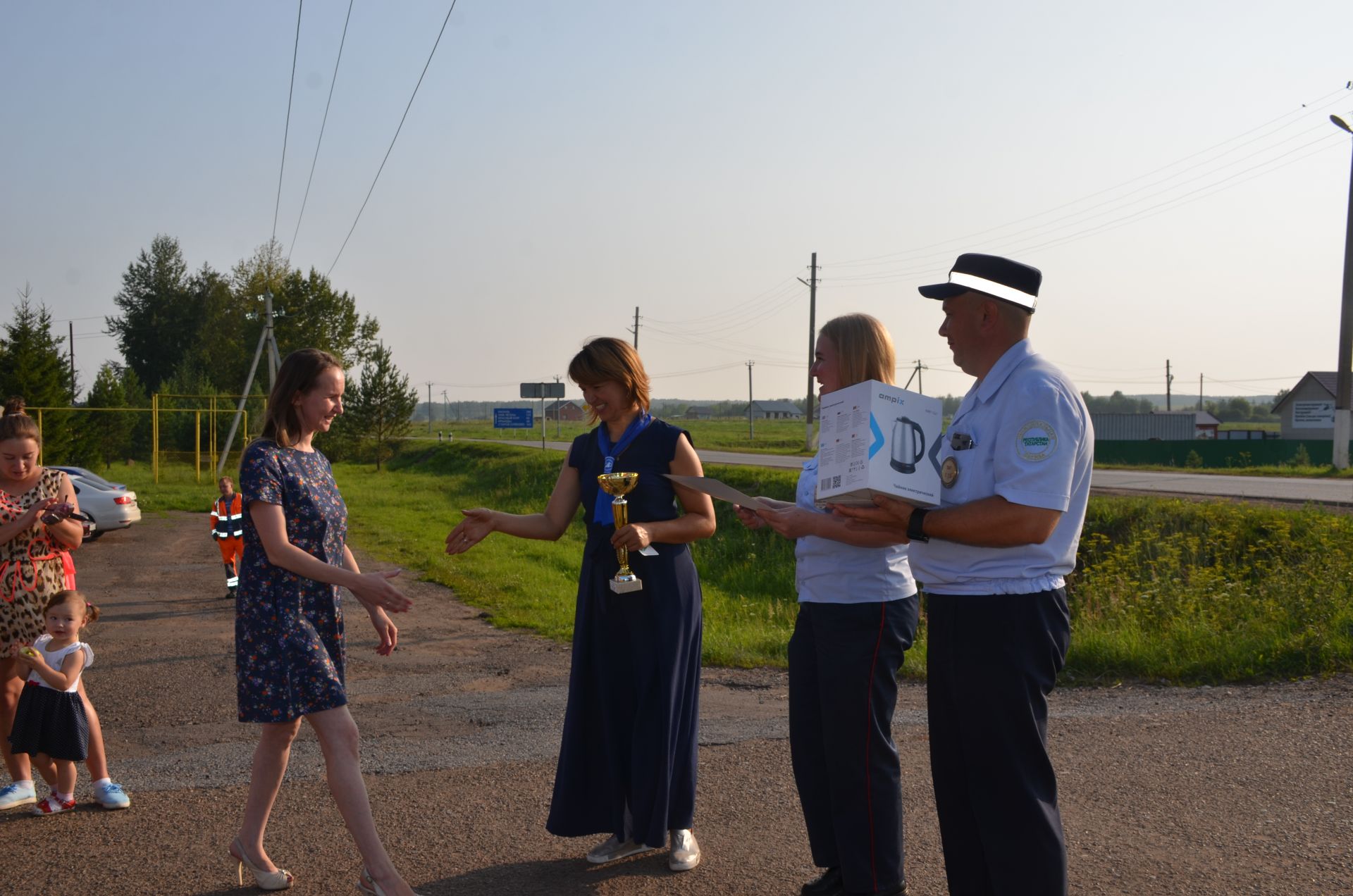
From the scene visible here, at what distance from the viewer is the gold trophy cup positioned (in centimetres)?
418

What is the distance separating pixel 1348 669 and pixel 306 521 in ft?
23.0

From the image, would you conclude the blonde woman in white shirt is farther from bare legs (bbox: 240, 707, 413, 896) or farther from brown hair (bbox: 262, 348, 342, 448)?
brown hair (bbox: 262, 348, 342, 448)

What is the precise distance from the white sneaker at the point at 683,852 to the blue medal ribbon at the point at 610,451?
1.28m

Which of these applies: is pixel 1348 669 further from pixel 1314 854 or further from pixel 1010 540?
pixel 1010 540

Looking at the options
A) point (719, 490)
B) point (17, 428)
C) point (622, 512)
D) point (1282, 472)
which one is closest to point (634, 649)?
point (622, 512)

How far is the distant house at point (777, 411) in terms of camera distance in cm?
15006

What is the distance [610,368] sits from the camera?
4379 mm

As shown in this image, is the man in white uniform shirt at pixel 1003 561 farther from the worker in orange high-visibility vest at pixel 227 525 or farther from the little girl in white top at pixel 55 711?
the worker in orange high-visibility vest at pixel 227 525

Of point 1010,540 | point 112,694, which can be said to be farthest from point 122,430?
point 1010,540

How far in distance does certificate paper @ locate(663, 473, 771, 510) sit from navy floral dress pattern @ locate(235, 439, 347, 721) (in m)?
1.27

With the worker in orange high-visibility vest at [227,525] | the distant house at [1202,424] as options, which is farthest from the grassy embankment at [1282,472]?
the distant house at [1202,424]

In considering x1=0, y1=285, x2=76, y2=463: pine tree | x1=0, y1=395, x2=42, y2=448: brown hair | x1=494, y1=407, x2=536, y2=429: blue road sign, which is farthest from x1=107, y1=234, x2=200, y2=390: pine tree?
x1=0, y1=395, x2=42, y2=448: brown hair

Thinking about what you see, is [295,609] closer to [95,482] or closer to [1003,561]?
[1003,561]

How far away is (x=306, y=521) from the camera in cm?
384
